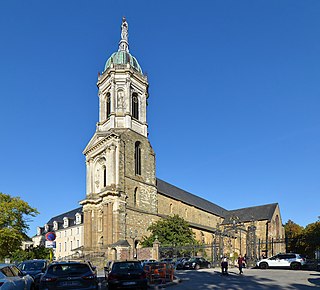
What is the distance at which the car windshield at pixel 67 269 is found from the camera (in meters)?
12.6

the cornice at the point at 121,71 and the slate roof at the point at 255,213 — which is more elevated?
the cornice at the point at 121,71

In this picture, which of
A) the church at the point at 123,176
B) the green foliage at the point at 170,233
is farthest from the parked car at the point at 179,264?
the green foliage at the point at 170,233

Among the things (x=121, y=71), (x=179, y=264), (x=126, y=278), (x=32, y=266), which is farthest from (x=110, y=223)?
(x=126, y=278)

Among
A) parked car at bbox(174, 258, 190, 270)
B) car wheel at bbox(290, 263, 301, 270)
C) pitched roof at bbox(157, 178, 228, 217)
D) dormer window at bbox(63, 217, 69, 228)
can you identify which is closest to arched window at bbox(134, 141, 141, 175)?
pitched roof at bbox(157, 178, 228, 217)

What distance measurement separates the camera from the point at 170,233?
47.2 metres

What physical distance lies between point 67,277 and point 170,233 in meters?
35.5

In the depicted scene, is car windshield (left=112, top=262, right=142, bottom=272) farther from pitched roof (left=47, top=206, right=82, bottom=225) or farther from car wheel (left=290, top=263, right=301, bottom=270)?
pitched roof (left=47, top=206, right=82, bottom=225)

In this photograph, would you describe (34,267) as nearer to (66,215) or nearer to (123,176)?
(123,176)

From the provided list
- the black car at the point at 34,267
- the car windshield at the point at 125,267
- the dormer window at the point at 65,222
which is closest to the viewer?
the car windshield at the point at 125,267

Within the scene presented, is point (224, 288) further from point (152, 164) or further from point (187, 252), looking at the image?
point (152, 164)

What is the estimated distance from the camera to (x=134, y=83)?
54312 millimetres

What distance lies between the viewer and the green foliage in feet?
153

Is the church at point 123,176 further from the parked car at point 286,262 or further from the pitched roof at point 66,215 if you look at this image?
the pitched roof at point 66,215

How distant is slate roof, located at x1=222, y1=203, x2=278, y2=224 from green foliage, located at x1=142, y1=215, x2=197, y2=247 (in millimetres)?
26215
